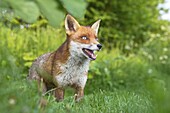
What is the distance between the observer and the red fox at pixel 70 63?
5949mm

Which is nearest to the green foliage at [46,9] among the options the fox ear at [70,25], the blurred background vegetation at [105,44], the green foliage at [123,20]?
the blurred background vegetation at [105,44]

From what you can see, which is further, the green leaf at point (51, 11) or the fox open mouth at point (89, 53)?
the fox open mouth at point (89, 53)

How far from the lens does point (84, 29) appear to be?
6.16m

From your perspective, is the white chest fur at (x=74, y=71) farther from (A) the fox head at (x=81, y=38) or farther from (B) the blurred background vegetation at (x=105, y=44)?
(B) the blurred background vegetation at (x=105, y=44)

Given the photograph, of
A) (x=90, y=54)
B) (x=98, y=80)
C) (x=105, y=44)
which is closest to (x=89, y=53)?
(x=90, y=54)

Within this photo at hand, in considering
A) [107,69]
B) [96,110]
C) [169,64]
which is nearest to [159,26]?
[169,64]

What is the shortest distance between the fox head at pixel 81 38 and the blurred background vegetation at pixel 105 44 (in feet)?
1.82

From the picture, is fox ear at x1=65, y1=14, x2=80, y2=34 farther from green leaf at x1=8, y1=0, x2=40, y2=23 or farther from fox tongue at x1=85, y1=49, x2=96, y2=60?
green leaf at x1=8, y1=0, x2=40, y2=23

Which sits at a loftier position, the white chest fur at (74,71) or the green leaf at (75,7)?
the green leaf at (75,7)

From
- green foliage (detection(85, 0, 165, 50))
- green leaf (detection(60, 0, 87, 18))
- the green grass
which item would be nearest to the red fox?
the green grass

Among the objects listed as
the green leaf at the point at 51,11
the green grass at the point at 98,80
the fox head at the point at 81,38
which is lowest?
the green grass at the point at 98,80

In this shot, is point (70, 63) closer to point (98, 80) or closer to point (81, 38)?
point (81, 38)

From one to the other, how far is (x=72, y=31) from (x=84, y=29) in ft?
0.51

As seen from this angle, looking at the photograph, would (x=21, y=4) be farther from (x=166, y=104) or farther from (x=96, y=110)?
(x=96, y=110)
